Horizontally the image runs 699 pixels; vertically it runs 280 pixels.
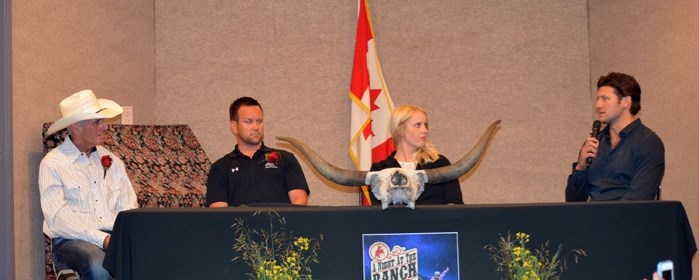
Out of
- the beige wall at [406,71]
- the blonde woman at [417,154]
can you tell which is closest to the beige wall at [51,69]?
the beige wall at [406,71]

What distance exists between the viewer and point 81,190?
502 cm

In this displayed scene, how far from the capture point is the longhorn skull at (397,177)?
3.89 metres

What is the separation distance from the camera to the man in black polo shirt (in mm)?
5473

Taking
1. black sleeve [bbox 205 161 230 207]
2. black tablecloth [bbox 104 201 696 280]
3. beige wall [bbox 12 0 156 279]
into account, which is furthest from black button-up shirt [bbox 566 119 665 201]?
beige wall [bbox 12 0 156 279]

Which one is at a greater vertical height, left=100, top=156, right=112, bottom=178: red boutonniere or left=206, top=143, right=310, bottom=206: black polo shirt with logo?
left=100, top=156, right=112, bottom=178: red boutonniere

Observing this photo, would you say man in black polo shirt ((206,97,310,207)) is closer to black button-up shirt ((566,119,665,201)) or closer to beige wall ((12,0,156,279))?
beige wall ((12,0,156,279))

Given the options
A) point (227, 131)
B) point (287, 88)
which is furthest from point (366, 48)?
point (227, 131)

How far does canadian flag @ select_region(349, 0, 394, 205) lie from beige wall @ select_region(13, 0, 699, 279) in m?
0.19

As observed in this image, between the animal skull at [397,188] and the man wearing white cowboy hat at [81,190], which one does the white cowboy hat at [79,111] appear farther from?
the animal skull at [397,188]

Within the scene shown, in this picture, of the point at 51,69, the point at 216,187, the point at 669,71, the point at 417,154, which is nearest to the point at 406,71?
the point at 669,71

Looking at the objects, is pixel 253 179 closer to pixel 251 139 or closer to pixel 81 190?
pixel 251 139

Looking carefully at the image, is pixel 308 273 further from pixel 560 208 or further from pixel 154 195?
pixel 154 195

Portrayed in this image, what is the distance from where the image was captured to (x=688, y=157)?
6.15 meters

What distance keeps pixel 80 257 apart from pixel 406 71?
3.40 m
